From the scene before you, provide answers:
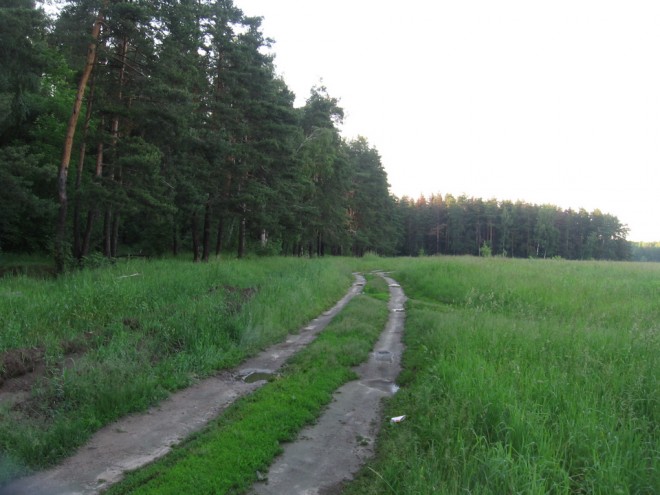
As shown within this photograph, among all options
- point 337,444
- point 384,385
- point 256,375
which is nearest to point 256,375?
point 256,375

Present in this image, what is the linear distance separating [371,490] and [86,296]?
9097 mm

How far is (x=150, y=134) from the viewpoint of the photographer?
1888cm

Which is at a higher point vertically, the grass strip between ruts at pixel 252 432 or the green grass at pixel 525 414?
the green grass at pixel 525 414

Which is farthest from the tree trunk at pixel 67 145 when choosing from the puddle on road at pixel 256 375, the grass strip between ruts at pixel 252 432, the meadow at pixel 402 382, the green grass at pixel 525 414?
the green grass at pixel 525 414

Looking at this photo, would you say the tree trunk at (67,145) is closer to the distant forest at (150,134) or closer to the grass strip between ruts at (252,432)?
the distant forest at (150,134)

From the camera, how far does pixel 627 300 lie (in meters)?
13.9

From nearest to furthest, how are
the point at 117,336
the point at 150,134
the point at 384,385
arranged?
the point at 384,385, the point at 117,336, the point at 150,134

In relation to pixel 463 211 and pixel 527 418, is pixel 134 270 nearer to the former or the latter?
pixel 527 418

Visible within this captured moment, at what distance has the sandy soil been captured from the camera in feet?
14.2

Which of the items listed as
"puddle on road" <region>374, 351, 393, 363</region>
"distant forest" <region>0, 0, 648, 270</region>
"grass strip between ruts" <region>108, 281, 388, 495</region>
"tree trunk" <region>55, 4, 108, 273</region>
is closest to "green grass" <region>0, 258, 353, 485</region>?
"grass strip between ruts" <region>108, 281, 388, 495</region>

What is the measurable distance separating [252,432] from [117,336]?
452 centimetres

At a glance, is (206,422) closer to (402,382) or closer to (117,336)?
(402,382)

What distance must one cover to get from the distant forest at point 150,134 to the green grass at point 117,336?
16.5 feet

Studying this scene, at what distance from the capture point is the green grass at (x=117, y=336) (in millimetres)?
5410
